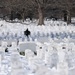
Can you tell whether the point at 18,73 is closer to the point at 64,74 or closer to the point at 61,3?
the point at 64,74

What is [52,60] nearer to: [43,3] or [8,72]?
[8,72]

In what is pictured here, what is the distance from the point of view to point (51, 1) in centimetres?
2798

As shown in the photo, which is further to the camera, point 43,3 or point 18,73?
point 43,3

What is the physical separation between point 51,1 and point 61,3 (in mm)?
1375

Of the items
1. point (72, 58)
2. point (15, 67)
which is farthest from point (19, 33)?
point (15, 67)

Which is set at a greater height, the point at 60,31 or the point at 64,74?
the point at 64,74

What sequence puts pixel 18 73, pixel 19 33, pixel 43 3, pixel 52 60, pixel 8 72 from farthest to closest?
pixel 43 3, pixel 19 33, pixel 52 60, pixel 8 72, pixel 18 73

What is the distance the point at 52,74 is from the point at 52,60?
183cm

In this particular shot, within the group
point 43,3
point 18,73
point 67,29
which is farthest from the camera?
point 43,3

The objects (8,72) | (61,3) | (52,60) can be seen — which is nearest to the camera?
(8,72)

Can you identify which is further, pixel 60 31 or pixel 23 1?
pixel 23 1

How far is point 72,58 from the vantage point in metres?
5.97

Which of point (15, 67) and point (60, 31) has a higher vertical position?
point (15, 67)

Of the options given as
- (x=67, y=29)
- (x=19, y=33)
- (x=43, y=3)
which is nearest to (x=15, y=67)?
(x=19, y=33)
